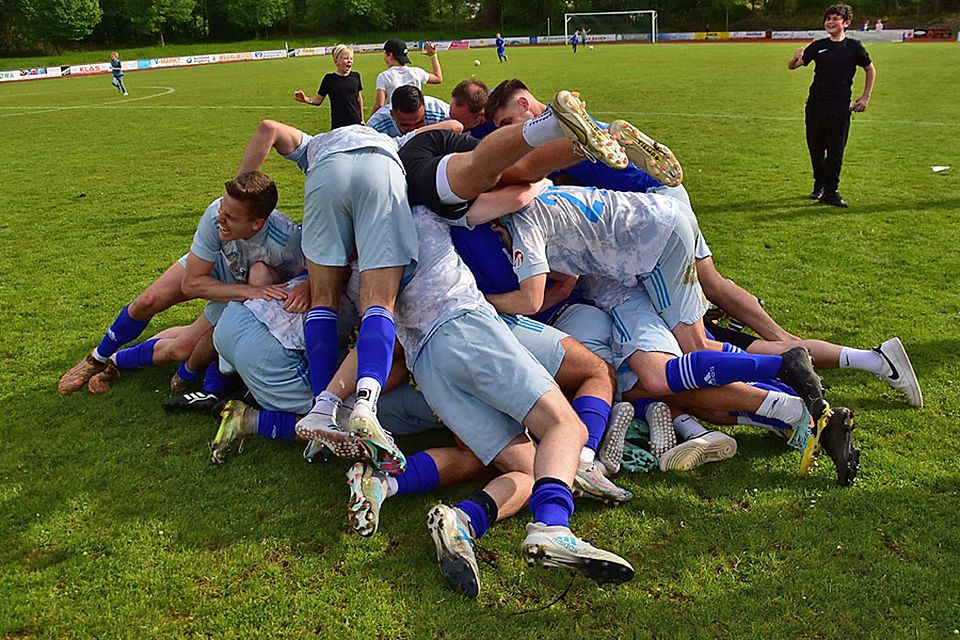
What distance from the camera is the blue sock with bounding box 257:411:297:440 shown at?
391 cm

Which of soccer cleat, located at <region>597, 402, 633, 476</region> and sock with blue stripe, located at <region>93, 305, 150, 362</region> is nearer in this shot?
soccer cleat, located at <region>597, 402, 633, 476</region>

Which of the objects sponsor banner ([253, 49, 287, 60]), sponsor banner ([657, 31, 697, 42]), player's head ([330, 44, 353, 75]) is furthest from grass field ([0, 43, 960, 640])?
sponsor banner ([657, 31, 697, 42])

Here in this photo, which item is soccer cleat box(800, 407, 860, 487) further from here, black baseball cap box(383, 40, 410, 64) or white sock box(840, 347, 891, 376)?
black baseball cap box(383, 40, 410, 64)

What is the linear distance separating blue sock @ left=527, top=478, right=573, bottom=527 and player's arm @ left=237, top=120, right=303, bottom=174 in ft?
11.4

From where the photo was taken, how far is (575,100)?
3.16m

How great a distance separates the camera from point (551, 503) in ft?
9.16

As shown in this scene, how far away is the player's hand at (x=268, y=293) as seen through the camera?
4082 mm

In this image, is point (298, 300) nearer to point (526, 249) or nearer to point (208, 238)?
point (208, 238)

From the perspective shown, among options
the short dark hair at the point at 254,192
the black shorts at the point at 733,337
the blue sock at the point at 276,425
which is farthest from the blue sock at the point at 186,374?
the black shorts at the point at 733,337

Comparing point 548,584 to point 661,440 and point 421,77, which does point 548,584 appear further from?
point 421,77

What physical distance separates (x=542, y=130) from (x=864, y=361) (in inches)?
90.8

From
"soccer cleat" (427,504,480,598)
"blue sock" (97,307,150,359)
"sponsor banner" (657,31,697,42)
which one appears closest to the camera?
"soccer cleat" (427,504,480,598)

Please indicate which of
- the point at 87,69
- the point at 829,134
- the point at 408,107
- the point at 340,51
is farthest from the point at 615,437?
the point at 87,69

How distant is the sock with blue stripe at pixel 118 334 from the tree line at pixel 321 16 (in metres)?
60.7
